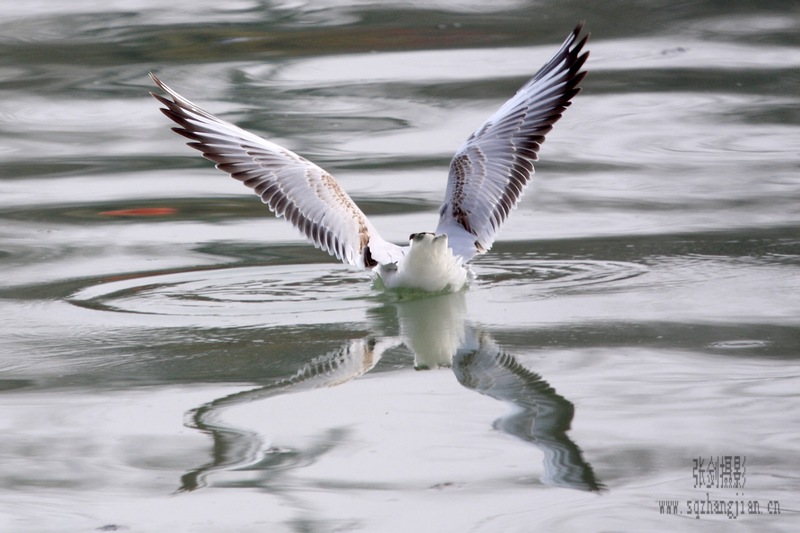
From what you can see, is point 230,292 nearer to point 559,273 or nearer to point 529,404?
point 559,273

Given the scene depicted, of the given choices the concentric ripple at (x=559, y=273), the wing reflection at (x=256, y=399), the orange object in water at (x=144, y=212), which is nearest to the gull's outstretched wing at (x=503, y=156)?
the concentric ripple at (x=559, y=273)

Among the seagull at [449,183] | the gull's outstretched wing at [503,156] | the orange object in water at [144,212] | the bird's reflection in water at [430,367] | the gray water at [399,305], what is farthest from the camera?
the orange object in water at [144,212]

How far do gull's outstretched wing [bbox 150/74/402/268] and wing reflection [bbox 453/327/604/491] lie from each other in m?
1.11

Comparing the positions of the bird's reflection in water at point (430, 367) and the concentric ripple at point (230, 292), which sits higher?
the concentric ripple at point (230, 292)

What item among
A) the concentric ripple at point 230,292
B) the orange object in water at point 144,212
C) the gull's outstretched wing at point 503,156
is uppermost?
the gull's outstretched wing at point 503,156

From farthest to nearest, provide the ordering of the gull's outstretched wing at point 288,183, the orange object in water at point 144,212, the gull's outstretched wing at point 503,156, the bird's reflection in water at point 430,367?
1. the orange object in water at point 144,212
2. the gull's outstretched wing at point 503,156
3. the gull's outstretched wing at point 288,183
4. the bird's reflection in water at point 430,367

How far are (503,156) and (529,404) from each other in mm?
2769

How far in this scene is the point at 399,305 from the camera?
7000 mm

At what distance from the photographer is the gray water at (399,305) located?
4555 millimetres

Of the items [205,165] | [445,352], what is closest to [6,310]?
[445,352]

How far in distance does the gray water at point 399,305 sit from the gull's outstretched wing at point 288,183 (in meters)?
0.33

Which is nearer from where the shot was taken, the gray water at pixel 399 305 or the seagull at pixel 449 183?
the gray water at pixel 399 305

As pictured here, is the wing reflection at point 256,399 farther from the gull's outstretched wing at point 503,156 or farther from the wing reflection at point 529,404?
the gull's outstretched wing at point 503,156

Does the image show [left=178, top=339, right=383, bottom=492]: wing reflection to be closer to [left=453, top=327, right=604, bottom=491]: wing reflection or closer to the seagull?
[left=453, top=327, right=604, bottom=491]: wing reflection
